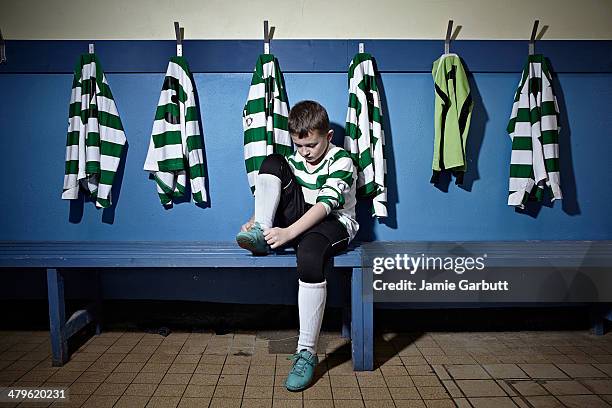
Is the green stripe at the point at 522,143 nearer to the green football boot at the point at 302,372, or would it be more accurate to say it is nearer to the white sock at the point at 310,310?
the white sock at the point at 310,310

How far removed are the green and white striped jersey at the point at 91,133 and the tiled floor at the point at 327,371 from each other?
806 millimetres

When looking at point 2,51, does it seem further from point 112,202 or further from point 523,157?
point 523,157

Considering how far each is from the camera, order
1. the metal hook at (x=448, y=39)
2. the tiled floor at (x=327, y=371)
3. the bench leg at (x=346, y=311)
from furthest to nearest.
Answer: the metal hook at (x=448, y=39) < the bench leg at (x=346, y=311) < the tiled floor at (x=327, y=371)

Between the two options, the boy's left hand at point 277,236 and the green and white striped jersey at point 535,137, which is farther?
the green and white striped jersey at point 535,137

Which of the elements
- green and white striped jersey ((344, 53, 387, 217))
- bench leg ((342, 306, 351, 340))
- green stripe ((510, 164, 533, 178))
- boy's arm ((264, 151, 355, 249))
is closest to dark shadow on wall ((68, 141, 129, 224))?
boy's arm ((264, 151, 355, 249))

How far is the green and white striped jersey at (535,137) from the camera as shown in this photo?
245cm

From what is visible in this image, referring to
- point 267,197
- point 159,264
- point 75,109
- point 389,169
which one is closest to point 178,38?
point 75,109

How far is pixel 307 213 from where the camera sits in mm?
1971

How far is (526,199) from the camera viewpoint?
2.50 metres

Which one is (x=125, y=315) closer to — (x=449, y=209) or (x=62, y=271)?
(x=62, y=271)

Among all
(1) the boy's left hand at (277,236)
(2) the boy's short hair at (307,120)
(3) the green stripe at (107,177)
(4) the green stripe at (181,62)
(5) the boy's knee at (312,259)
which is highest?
(4) the green stripe at (181,62)

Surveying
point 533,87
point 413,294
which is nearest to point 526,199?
point 533,87

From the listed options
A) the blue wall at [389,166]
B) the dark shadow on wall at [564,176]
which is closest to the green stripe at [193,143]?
the blue wall at [389,166]

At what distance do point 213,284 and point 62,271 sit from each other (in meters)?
0.82
